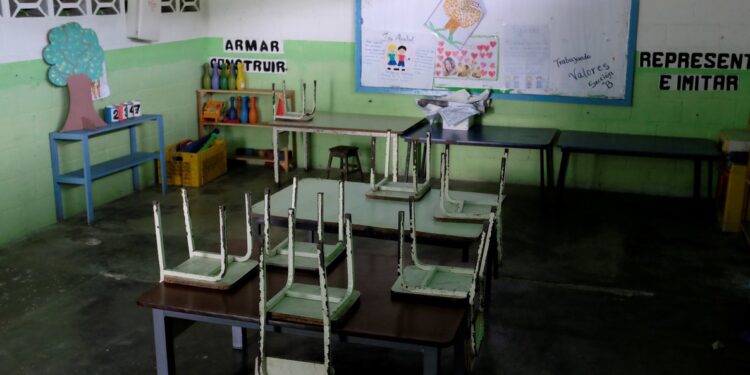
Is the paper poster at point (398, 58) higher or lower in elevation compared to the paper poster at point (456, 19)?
lower

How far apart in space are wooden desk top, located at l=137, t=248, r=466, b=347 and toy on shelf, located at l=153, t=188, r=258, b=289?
33mm

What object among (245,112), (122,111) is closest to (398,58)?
(245,112)

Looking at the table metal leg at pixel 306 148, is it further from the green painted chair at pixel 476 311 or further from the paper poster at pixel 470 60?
the green painted chair at pixel 476 311

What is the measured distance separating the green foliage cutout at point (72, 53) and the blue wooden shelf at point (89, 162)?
0.45 m

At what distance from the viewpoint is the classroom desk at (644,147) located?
255 inches

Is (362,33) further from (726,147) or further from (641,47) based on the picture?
(726,147)

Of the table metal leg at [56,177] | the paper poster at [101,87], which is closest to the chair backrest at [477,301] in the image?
the table metal leg at [56,177]

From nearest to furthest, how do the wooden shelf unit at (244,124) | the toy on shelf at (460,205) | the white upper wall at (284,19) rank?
the toy on shelf at (460,205)
the white upper wall at (284,19)
the wooden shelf unit at (244,124)

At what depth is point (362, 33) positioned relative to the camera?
309 inches

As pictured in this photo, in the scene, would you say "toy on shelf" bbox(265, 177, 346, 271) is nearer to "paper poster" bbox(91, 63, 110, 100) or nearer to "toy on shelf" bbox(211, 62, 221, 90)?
"paper poster" bbox(91, 63, 110, 100)

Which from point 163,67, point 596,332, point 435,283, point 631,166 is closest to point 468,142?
point 631,166

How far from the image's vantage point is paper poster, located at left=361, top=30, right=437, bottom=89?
7.71 meters

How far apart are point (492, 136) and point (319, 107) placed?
6.83 feet

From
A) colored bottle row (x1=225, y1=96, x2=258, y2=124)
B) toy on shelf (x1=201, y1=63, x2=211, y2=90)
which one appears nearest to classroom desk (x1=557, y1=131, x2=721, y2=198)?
colored bottle row (x1=225, y1=96, x2=258, y2=124)
